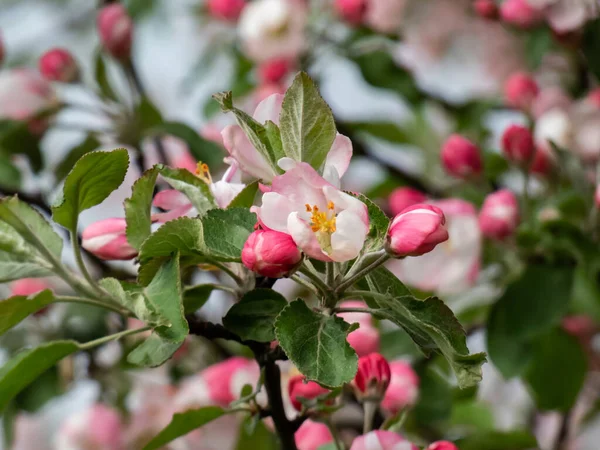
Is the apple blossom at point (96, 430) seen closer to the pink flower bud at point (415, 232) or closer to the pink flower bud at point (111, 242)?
the pink flower bud at point (111, 242)

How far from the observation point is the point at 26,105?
3.05 feet

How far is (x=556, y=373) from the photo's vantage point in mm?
897

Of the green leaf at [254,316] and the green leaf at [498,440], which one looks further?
the green leaf at [498,440]

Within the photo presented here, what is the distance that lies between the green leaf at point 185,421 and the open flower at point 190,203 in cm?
11

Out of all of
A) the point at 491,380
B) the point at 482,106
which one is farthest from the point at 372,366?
the point at 491,380

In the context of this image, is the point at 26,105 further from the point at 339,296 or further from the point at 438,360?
the point at 339,296

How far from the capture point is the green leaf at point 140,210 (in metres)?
0.40

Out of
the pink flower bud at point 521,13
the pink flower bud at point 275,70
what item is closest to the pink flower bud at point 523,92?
the pink flower bud at point 521,13

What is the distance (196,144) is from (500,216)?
1.11 ft

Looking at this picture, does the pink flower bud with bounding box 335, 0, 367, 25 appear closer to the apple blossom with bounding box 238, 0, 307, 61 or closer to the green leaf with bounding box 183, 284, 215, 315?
the apple blossom with bounding box 238, 0, 307, 61

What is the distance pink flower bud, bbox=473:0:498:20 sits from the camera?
102 cm

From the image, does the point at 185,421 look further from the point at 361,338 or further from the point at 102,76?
the point at 102,76

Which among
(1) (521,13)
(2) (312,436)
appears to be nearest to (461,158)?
(1) (521,13)

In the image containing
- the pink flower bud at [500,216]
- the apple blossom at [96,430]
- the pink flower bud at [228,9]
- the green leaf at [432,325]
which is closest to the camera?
the green leaf at [432,325]
